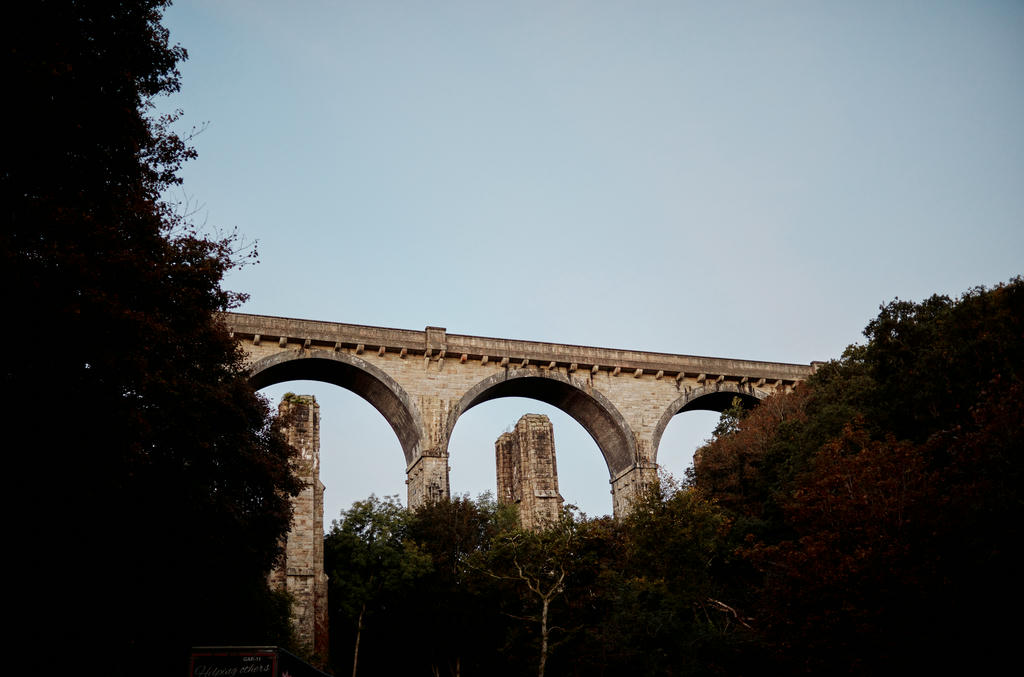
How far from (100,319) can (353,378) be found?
17789 millimetres

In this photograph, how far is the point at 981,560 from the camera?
10.6 meters

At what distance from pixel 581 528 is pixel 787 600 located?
23.2 feet

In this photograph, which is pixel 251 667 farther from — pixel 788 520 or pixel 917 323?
pixel 917 323

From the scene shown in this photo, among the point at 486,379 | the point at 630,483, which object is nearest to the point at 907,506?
the point at 630,483

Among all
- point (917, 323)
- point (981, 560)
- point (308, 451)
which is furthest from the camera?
point (308, 451)

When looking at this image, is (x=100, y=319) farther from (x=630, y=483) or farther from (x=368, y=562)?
(x=630, y=483)

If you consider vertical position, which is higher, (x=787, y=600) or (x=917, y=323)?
(x=917, y=323)

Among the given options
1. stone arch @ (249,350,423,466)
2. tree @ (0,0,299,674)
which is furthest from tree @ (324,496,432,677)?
tree @ (0,0,299,674)

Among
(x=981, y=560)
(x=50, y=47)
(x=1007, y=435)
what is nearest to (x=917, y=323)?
(x=1007, y=435)

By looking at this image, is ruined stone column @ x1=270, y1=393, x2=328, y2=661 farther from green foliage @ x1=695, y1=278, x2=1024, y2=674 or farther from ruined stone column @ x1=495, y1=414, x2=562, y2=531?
green foliage @ x1=695, y1=278, x2=1024, y2=674

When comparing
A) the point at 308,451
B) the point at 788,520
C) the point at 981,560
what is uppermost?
the point at 308,451

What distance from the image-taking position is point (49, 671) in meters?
9.11

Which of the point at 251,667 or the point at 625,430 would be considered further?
the point at 625,430

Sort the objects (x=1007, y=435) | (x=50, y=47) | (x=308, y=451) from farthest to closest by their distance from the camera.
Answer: (x=308, y=451) < (x=1007, y=435) < (x=50, y=47)
